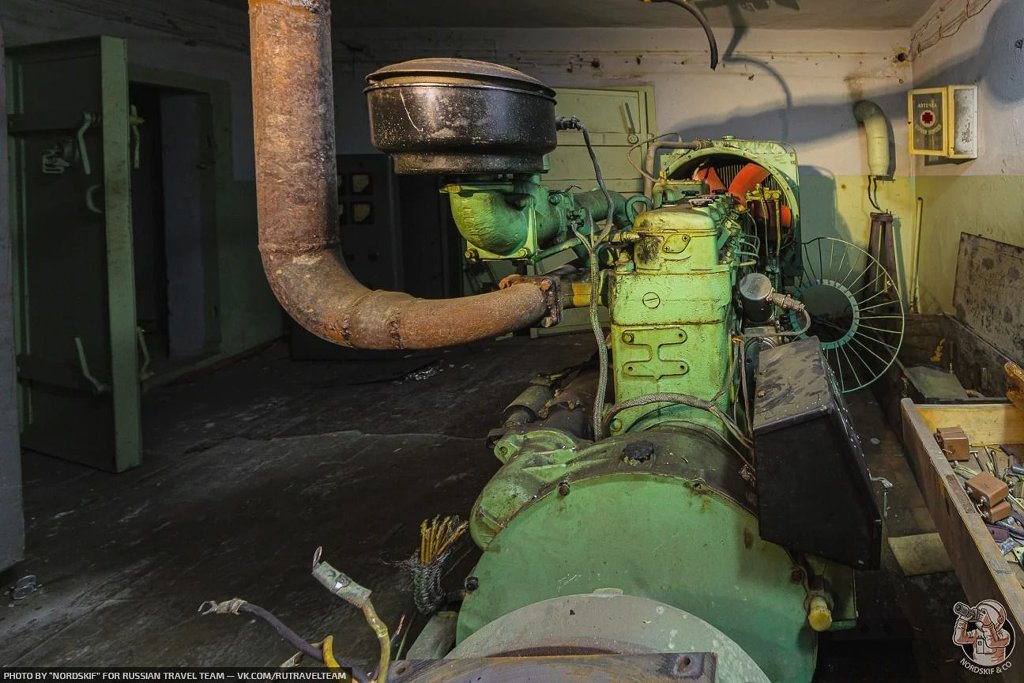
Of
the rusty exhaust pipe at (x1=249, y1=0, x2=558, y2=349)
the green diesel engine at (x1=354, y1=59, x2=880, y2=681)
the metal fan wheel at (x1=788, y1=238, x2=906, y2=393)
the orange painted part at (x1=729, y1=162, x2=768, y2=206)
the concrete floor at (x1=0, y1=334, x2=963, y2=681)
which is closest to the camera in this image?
the green diesel engine at (x1=354, y1=59, x2=880, y2=681)

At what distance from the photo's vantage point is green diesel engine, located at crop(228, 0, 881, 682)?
1.37m

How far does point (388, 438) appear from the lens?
3857 millimetres

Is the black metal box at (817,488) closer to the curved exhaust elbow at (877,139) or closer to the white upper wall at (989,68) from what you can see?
the white upper wall at (989,68)

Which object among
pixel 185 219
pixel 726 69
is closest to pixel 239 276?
pixel 185 219

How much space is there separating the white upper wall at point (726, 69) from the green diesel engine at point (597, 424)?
185 inches

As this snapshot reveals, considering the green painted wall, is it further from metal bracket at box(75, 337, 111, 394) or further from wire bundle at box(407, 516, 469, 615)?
wire bundle at box(407, 516, 469, 615)

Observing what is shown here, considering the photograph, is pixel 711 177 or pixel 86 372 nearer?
pixel 86 372

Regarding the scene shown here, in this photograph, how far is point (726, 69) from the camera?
6164 mm

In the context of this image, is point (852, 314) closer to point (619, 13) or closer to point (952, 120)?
point (952, 120)

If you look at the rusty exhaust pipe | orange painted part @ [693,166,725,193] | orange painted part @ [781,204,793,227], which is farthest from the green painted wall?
the rusty exhaust pipe

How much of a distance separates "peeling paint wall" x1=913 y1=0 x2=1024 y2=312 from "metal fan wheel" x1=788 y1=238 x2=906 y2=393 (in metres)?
0.36

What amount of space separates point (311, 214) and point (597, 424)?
2.86 ft

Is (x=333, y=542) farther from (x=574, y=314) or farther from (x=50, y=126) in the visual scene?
(x=574, y=314)

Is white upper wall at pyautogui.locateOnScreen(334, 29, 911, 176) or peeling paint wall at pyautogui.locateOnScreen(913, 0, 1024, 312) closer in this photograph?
peeling paint wall at pyautogui.locateOnScreen(913, 0, 1024, 312)
